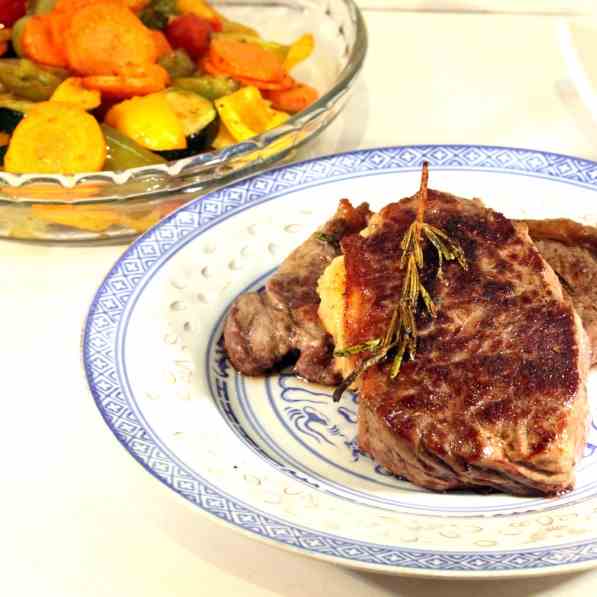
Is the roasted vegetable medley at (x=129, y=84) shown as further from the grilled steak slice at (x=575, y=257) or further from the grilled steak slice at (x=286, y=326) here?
the grilled steak slice at (x=575, y=257)

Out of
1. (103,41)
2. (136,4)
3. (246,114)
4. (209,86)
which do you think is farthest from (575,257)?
(136,4)

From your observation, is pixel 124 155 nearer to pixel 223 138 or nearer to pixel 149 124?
pixel 149 124

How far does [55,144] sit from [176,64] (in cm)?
76

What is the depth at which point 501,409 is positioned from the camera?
2.02 m

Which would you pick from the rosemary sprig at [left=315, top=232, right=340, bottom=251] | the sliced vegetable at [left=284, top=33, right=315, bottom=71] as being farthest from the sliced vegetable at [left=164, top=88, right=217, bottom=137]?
the rosemary sprig at [left=315, top=232, right=340, bottom=251]

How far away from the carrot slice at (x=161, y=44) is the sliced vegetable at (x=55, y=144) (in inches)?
25.1

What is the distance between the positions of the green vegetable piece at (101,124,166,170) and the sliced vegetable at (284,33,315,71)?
867 millimetres

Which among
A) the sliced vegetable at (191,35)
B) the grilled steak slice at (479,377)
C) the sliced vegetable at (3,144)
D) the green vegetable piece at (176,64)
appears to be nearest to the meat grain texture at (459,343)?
the grilled steak slice at (479,377)

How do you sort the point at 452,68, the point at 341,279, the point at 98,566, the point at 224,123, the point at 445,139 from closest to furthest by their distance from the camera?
the point at 98,566
the point at 341,279
the point at 224,123
the point at 445,139
the point at 452,68

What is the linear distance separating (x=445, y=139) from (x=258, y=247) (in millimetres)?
1340

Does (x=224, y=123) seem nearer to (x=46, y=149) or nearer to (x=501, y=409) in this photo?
(x=46, y=149)

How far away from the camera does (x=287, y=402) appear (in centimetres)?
248

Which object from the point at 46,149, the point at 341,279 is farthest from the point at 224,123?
the point at 341,279

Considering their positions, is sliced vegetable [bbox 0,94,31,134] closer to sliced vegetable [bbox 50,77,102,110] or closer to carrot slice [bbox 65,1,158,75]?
sliced vegetable [bbox 50,77,102,110]
